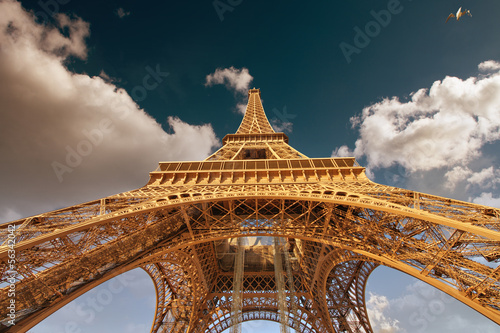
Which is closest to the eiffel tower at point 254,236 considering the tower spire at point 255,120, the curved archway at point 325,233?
the curved archway at point 325,233

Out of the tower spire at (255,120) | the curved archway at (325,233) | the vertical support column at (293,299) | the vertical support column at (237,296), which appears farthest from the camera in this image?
the tower spire at (255,120)

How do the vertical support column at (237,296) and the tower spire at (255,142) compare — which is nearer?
the vertical support column at (237,296)

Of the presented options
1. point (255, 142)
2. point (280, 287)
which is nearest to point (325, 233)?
point (280, 287)

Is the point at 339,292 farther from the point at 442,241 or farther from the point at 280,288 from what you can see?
the point at 442,241

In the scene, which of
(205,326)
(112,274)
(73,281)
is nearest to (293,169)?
(112,274)

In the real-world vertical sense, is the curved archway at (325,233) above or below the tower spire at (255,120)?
below

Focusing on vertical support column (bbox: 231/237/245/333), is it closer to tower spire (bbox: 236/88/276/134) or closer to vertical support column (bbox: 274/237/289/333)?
vertical support column (bbox: 274/237/289/333)

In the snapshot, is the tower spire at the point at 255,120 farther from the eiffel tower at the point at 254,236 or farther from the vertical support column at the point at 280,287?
the vertical support column at the point at 280,287

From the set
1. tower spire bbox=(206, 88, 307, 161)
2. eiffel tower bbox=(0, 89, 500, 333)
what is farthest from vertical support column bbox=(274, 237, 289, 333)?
tower spire bbox=(206, 88, 307, 161)
